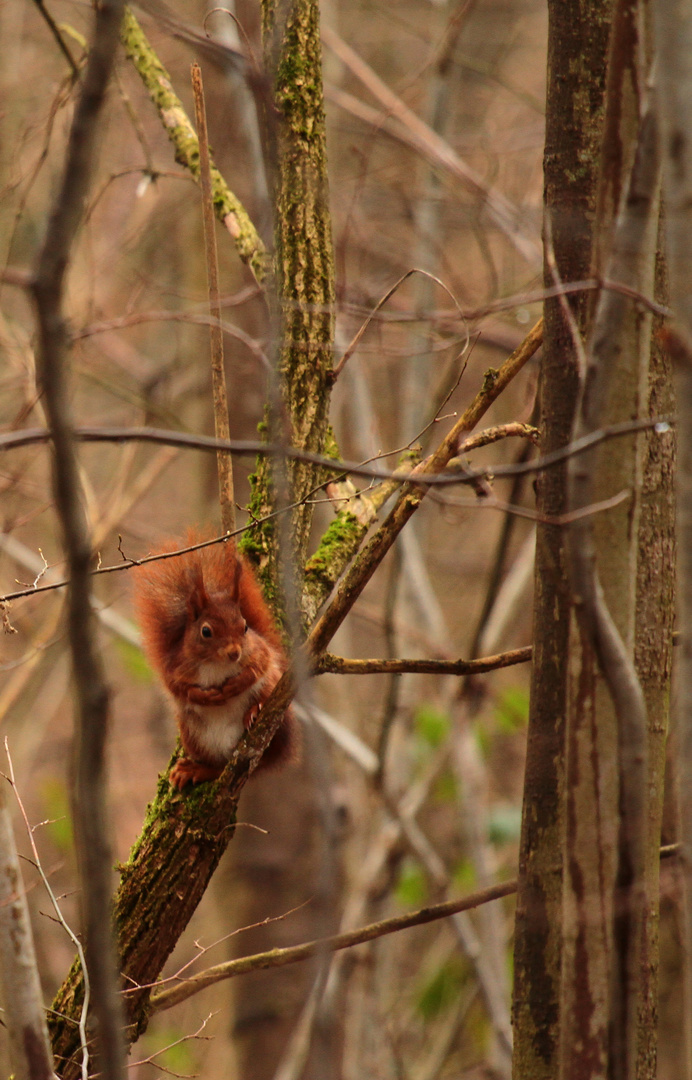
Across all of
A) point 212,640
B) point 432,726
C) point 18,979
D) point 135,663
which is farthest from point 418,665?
point 135,663

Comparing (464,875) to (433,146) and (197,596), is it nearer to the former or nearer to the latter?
(197,596)

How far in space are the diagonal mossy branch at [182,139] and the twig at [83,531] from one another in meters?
1.31

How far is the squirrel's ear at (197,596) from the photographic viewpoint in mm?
2170

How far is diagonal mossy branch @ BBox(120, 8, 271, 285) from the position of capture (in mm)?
2047

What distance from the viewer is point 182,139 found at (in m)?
2.12

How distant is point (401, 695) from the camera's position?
12.6 feet

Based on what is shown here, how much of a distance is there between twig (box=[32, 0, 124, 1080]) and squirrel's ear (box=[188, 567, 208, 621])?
1332 millimetres

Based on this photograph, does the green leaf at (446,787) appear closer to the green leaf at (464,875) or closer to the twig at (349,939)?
the green leaf at (464,875)

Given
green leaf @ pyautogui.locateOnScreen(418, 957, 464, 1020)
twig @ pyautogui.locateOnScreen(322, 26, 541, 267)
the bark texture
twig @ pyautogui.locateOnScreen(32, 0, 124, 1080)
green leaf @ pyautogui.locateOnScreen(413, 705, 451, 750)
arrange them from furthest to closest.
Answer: green leaf @ pyautogui.locateOnScreen(418, 957, 464, 1020) → green leaf @ pyautogui.locateOnScreen(413, 705, 451, 750) → twig @ pyautogui.locateOnScreen(322, 26, 541, 267) → the bark texture → twig @ pyautogui.locateOnScreen(32, 0, 124, 1080)

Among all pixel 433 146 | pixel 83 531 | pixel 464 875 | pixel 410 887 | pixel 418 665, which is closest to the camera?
pixel 83 531

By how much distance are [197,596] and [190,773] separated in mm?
508

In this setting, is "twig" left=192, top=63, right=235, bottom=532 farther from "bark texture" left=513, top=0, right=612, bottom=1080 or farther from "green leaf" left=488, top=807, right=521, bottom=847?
"green leaf" left=488, top=807, right=521, bottom=847

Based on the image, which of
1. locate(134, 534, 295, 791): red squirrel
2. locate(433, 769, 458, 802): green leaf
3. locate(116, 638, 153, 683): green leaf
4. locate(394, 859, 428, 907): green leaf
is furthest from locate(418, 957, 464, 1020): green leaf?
locate(134, 534, 295, 791): red squirrel

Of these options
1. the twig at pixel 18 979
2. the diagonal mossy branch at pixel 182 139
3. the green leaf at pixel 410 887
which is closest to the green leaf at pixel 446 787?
the green leaf at pixel 410 887
